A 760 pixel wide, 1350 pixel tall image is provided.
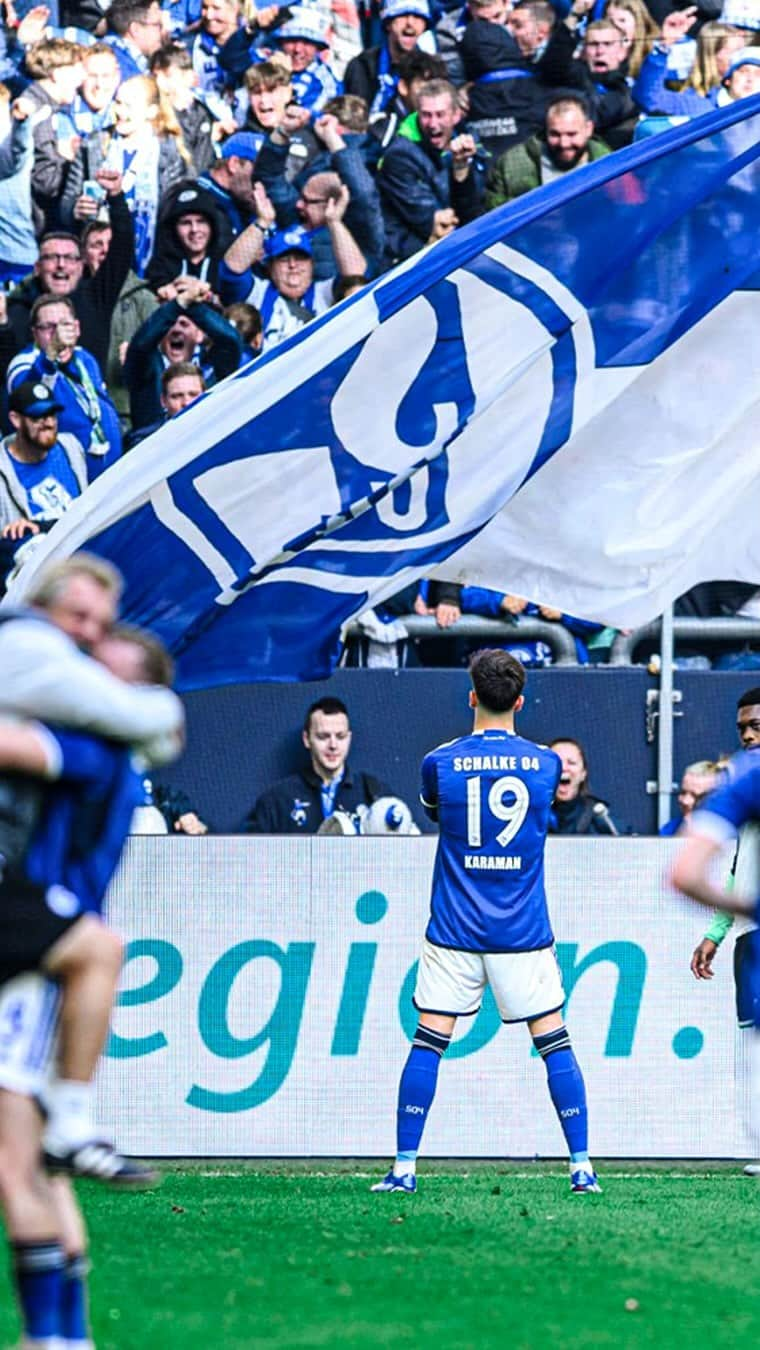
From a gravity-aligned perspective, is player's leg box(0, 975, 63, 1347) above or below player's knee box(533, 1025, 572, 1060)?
above

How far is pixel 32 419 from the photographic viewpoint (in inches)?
463

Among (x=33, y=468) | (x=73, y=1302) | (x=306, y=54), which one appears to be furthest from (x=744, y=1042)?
(x=306, y=54)

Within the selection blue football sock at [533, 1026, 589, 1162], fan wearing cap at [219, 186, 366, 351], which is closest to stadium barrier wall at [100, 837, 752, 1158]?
blue football sock at [533, 1026, 589, 1162]

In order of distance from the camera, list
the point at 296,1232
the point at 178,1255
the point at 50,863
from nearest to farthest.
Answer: the point at 50,863 → the point at 178,1255 → the point at 296,1232

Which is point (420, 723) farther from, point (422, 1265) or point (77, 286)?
point (422, 1265)

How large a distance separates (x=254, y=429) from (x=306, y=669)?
1091 millimetres

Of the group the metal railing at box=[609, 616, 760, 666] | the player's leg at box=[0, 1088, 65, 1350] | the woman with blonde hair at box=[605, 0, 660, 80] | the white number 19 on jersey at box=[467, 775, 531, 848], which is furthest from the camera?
the woman with blonde hair at box=[605, 0, 660, 80]

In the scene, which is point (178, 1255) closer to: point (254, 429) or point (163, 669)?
point (163, 669)

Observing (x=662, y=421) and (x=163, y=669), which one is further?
(x=662, y=421)

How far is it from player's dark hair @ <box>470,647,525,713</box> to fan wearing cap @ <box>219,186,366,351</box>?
177 inches

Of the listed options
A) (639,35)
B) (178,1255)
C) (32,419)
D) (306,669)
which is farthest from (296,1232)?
(639,35)

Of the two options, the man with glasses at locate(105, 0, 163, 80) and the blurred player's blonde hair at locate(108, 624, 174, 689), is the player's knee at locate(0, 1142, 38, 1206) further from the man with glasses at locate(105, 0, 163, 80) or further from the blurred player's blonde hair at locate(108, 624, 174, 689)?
the man with glasses at locate(105, 0, 163, 80)

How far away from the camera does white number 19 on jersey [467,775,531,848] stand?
8992mm

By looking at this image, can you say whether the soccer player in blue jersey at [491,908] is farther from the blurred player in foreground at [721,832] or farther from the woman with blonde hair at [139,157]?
the woman with blonde hair at [139,157]
